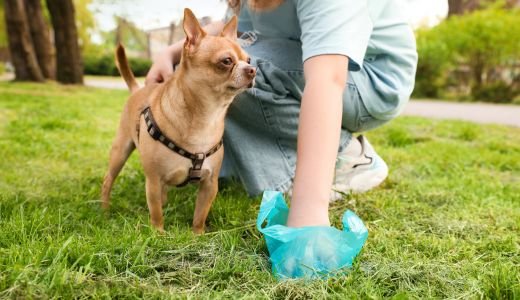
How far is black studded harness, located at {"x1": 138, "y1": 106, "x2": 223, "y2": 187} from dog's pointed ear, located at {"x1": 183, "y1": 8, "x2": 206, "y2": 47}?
A: 0.33m

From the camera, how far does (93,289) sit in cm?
129

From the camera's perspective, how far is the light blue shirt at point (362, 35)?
1.67m

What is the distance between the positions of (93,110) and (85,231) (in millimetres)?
5243

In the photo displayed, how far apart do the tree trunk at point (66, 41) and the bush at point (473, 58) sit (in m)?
7.46

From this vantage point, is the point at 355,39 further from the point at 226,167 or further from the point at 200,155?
the point at 226,167

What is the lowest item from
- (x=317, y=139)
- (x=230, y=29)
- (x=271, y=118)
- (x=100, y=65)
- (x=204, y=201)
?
(x=100, y=65)

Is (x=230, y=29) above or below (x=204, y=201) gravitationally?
above

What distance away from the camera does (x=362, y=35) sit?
172 centimetres

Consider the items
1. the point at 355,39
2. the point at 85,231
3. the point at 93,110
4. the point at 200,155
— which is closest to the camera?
the point at 355,39

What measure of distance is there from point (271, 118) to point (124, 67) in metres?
0.86

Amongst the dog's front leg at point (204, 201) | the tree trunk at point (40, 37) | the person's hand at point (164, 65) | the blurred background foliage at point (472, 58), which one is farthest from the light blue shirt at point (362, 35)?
the tree trunk at point (40, 37)

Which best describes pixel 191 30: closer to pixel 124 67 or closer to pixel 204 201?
pixel 204 201

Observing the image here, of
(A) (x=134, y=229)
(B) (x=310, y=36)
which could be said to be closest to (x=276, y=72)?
(B) (x=310, y=36)

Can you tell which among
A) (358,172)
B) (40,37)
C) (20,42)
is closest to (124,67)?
(358,172)
